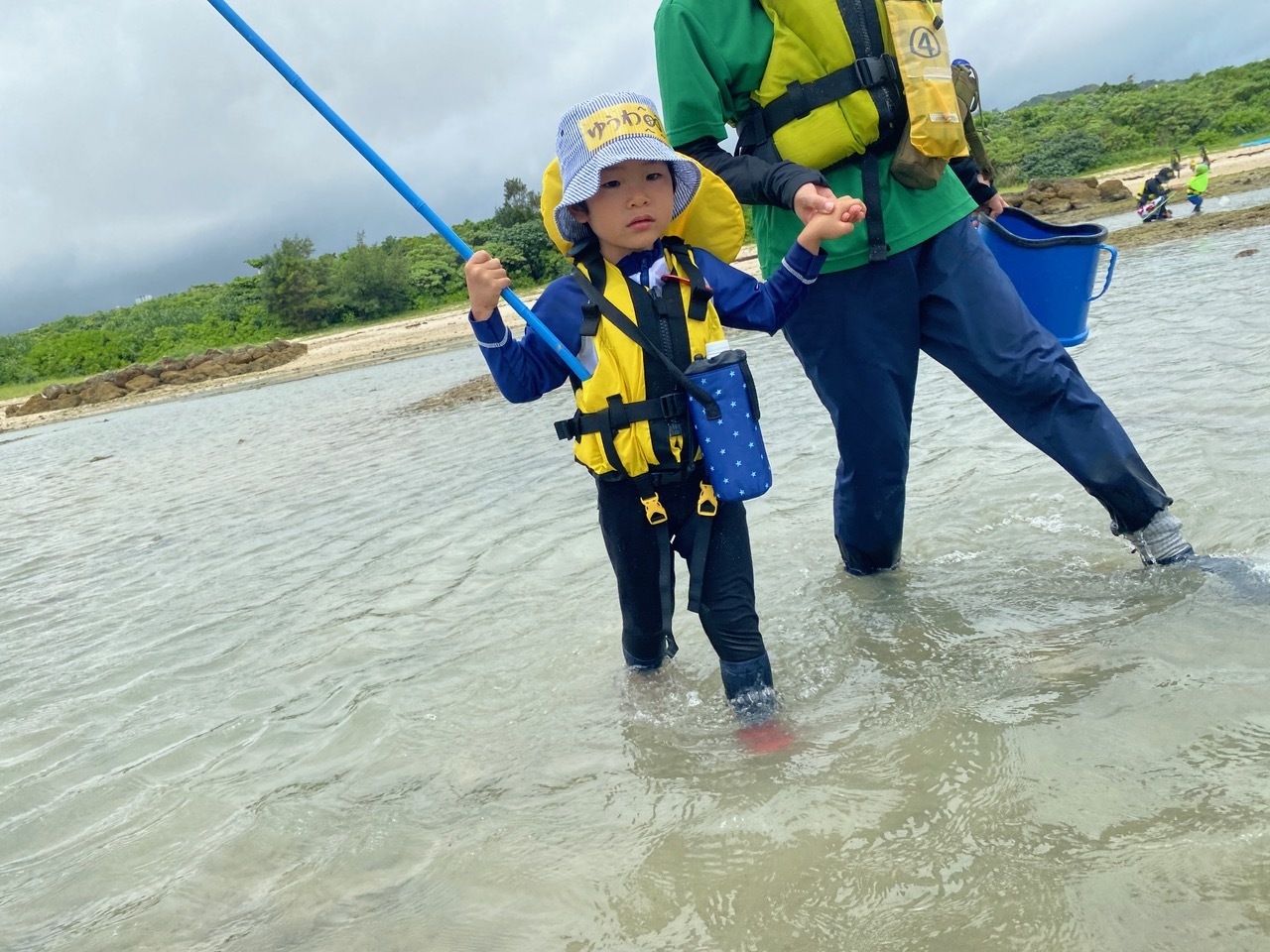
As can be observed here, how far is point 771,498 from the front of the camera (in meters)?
5.44

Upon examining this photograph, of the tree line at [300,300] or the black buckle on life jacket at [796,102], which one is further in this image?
the tree line at [300,300]

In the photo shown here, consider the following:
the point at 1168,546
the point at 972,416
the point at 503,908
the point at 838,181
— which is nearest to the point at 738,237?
the point at 838,181

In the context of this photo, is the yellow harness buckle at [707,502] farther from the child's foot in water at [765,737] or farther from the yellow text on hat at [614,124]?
the yellow text on hat at [614,124]

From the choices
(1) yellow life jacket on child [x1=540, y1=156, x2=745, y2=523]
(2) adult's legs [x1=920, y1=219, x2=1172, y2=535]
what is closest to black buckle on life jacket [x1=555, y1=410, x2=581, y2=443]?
(1) yellow life jacket on child [x1=540, y1=156, x2=745, y2=523]

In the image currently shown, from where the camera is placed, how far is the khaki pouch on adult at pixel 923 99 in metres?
3.00

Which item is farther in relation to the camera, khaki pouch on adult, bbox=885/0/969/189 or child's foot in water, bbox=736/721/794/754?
khaki pouch on adult, bbox=885/0/969/189

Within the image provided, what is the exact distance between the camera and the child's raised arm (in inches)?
109

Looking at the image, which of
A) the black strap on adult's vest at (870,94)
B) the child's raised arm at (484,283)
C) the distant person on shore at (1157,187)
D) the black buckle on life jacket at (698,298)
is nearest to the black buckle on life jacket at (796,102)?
the black strap on adult's vest at (870,94)

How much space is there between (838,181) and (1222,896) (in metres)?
2.27

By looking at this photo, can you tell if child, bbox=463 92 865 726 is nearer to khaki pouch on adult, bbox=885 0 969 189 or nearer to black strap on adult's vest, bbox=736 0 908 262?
black strap on adult's vest, bbox=736 0 908 262

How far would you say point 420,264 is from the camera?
47344 millimetres

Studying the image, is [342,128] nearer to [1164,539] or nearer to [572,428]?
[572,428]

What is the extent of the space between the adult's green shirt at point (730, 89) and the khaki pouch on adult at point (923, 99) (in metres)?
0.09

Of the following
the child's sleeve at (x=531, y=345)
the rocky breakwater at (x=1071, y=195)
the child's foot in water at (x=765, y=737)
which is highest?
the child's sleeve at (x=531, y=345)
